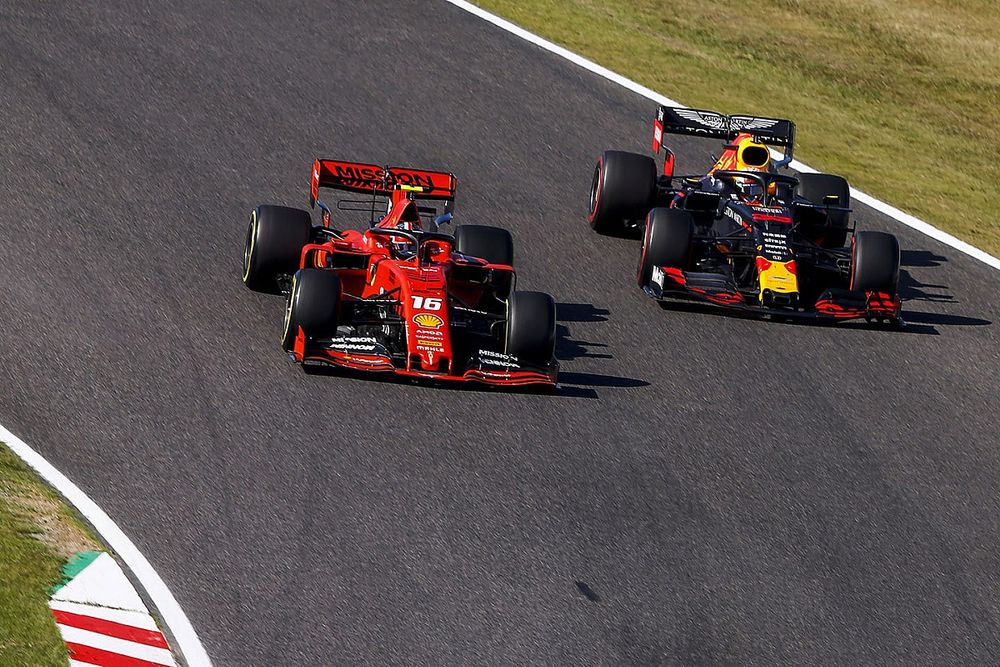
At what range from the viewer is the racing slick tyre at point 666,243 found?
51.1 feet

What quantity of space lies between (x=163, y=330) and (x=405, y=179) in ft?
8.83

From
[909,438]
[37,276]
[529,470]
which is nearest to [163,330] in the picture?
[37,276]

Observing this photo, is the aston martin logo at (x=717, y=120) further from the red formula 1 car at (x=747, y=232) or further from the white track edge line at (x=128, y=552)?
the white track edge line at (x=128, y=552)

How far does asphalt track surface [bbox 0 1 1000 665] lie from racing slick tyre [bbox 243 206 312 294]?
0.39m

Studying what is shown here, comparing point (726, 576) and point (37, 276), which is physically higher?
point (37, 276)

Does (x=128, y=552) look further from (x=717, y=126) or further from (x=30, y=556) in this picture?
(x=717, y=126)

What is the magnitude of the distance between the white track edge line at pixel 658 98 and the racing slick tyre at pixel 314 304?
9.33 meters

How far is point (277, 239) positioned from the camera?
46.6 feet

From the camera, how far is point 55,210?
16047mm

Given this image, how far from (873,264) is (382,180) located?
4.98 m

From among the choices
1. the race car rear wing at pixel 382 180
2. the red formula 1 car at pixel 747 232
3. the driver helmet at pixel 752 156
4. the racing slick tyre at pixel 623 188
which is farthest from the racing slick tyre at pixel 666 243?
the race car rear wing at pixel 382 180

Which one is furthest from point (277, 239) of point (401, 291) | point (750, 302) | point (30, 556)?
point (30, 556)

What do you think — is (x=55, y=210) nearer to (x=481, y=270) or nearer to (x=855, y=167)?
(x=481, y=270)

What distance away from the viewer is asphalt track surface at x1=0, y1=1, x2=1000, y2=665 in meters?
10.4
